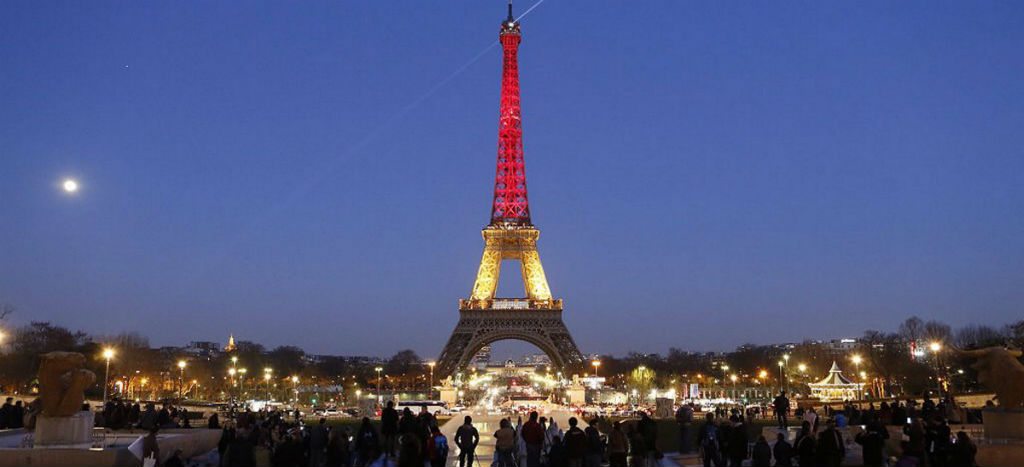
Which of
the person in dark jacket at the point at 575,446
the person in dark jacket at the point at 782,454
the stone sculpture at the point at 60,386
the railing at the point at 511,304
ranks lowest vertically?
the person in dark jacket at the point at 782,454

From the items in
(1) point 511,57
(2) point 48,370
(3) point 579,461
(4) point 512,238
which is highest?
(1) point 511,57

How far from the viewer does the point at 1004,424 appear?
18.7 meters

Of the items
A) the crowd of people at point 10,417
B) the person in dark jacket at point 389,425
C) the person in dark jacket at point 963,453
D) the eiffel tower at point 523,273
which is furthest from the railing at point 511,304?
the person in dark jacket at point 963,453

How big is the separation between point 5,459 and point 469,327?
78.9 m

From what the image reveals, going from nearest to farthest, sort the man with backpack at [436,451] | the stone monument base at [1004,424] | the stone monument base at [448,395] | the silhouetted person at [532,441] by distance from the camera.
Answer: the man with backpack at [436,451]
the silhouetted person at [532,441]
the stone monument base at [1004,424]
the stone monument base at [448,395]

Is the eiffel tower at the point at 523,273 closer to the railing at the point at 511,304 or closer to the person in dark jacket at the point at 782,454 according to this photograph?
the railing at the point at 511,304

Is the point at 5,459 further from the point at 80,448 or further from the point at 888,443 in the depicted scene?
the point at 888,443

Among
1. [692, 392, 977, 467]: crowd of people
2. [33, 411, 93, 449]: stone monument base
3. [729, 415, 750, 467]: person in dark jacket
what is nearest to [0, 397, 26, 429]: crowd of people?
[33, 411, 93, 449]: stone monument base

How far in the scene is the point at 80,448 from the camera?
17875mm

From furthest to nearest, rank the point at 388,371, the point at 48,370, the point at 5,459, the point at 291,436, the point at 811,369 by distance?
the point at 388,371, the point at 811,369, the point at 48,370, the point at 5,459, the point at 291,436

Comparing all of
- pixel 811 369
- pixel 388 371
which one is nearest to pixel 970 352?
pixel 811 369

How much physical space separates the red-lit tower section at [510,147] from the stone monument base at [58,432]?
80.4m

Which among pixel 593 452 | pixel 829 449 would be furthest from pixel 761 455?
pixel 593 452

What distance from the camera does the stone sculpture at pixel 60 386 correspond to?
18641 mm
